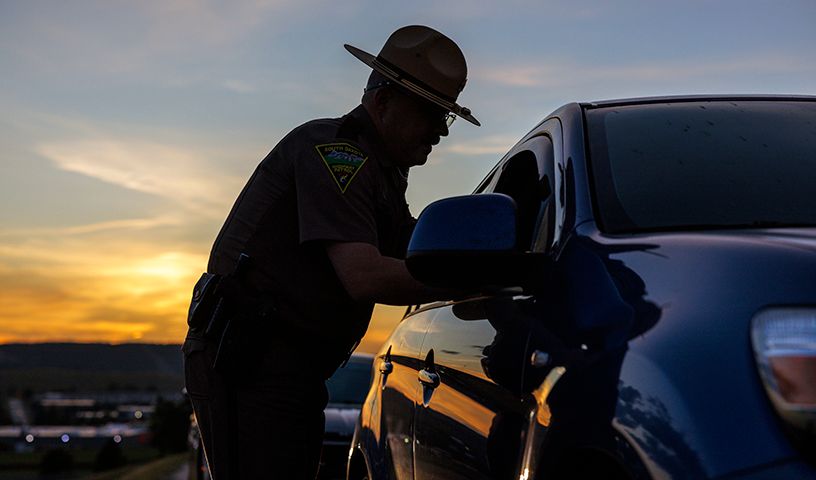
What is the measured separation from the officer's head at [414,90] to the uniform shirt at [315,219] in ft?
0.19

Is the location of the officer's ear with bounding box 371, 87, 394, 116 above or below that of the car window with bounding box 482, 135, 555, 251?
above

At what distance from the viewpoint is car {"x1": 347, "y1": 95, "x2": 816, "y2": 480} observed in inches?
77.4

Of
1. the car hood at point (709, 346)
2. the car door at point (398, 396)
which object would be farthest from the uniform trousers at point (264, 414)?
the car hood at point (709, 346)

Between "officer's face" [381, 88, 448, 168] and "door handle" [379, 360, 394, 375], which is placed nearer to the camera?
"officer's face" [381, 88, 448, 168]

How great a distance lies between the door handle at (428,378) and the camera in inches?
136

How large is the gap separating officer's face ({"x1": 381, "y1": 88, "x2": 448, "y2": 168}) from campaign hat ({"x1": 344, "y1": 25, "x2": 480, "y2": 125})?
0.07 m

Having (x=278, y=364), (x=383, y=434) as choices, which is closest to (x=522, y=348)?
(x=278, y=364)

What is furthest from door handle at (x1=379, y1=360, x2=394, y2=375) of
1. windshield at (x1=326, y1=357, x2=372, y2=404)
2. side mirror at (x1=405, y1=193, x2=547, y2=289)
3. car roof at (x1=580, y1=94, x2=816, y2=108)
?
windshield at (x1=326, y1=357, x2=372, y2=404)

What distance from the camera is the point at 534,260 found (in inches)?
109

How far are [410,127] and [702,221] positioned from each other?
5.27ft

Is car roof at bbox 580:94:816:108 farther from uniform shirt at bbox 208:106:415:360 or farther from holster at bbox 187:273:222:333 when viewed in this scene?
holster at bbox 187:273:222:333

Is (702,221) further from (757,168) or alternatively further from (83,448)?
(83,448)

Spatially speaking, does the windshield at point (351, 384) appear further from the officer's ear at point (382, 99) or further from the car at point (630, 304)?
the car at point (630, 304)

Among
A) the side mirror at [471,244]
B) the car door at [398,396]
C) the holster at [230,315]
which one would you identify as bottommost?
the car door at [398,396]
